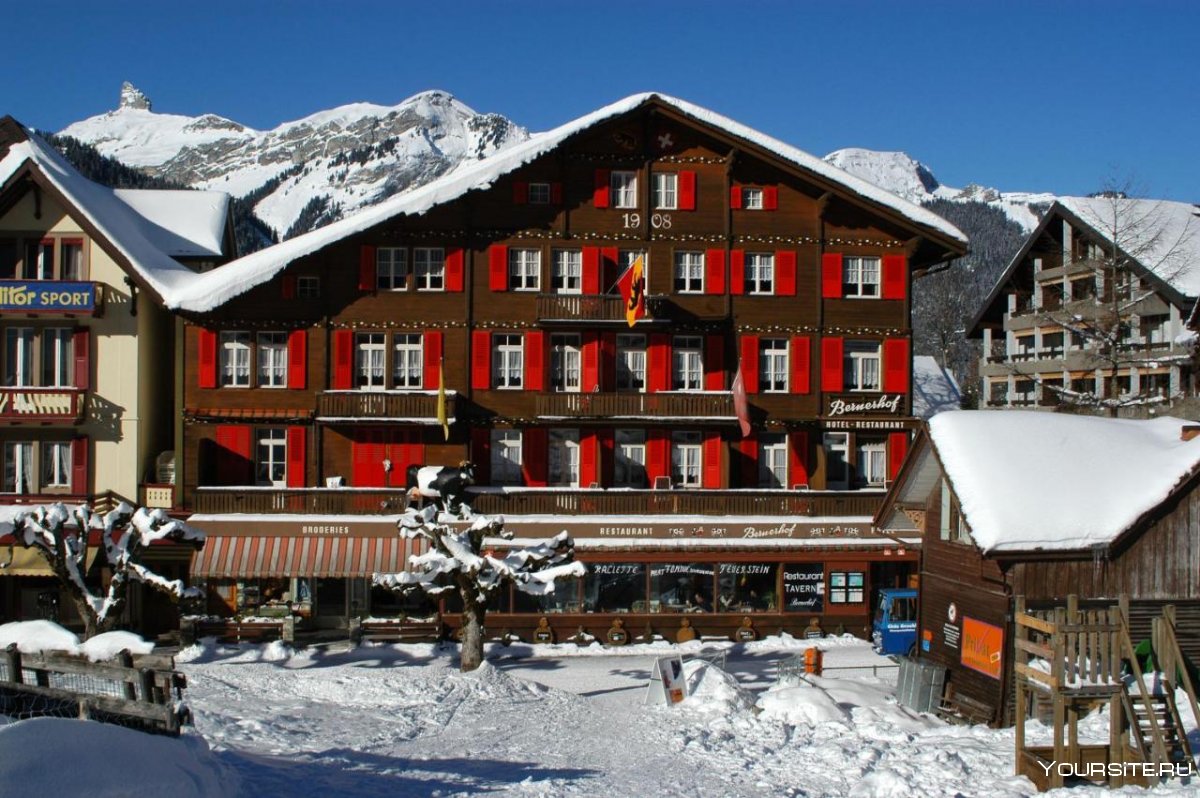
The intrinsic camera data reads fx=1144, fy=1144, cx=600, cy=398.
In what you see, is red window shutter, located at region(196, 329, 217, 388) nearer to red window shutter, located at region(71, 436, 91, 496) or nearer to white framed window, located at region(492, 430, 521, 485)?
red window shutter, located at region(71, 436, 91, 496)

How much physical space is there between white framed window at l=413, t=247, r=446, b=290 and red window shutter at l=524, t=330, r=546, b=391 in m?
3.31

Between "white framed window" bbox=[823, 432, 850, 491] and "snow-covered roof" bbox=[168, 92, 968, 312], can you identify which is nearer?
"snow-covered roof" bbox=[168, 92, 968, 312]

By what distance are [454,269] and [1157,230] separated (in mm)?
33553

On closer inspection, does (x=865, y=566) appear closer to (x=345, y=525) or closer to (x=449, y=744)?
(x=345, y=525)

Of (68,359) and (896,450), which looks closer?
(68,359)

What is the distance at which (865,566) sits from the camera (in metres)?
35.0

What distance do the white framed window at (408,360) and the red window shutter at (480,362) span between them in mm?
1578

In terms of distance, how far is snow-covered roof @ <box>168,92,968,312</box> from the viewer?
34750mm

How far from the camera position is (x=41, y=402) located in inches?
1341

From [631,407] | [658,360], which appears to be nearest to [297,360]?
[631,407]

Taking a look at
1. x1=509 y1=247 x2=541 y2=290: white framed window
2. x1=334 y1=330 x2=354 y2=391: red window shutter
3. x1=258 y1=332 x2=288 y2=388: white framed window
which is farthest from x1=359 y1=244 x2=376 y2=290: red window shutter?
x1=509 y1=247 x2=541 y2=290: white framed window

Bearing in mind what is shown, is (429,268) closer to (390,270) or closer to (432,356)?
(390,270)

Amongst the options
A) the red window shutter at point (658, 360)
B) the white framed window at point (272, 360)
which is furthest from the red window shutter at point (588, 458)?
the white framed window at point (272, 360)

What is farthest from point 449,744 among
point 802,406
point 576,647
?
point 802,406
